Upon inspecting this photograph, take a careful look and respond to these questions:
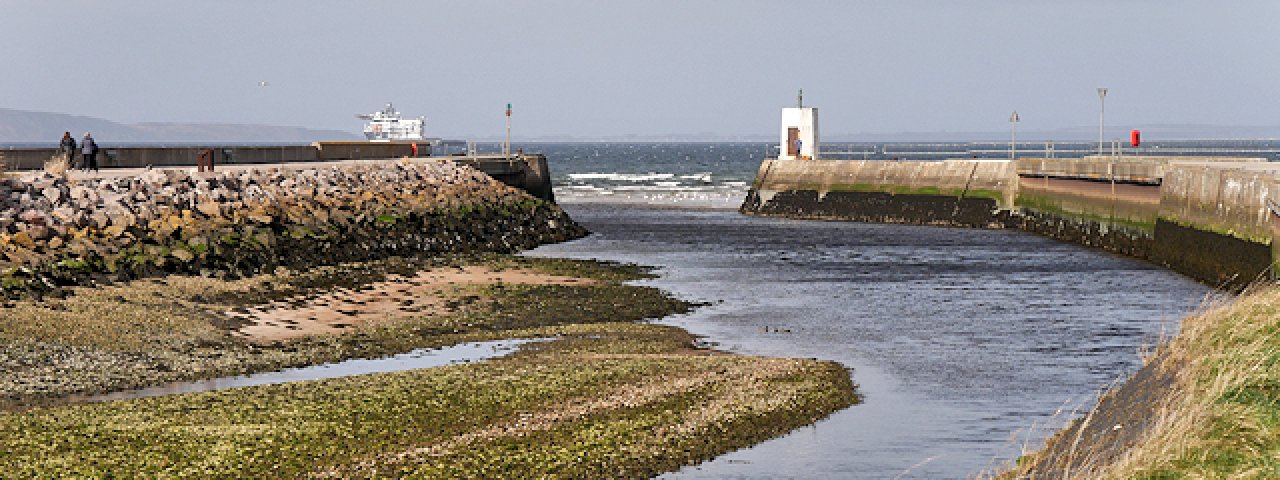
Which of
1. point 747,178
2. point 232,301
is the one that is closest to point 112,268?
point 232,301

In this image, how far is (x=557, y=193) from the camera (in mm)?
100312

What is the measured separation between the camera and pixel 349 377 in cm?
2128

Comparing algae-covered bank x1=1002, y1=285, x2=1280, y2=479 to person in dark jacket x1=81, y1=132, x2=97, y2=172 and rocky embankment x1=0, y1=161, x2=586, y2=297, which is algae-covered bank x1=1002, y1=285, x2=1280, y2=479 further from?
person in dark jacket x1=81, y1=132, x2=97, y2=172

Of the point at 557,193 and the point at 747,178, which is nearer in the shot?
the point at 557,193

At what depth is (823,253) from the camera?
50.2 meters

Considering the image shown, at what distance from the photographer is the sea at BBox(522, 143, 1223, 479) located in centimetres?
1784

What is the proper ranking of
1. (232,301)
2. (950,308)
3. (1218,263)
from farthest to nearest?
(1218,263) → (950,308) → (232,301)

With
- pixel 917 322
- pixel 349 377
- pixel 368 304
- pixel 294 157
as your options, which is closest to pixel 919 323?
pixel 917 322

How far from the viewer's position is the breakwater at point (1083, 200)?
120 ft

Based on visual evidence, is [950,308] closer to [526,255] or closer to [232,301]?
[232,301]

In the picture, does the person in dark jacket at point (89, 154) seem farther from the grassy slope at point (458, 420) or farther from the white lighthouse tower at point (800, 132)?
the white lighthouse tower at point (800, 132)

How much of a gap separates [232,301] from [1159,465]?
21.1 metres

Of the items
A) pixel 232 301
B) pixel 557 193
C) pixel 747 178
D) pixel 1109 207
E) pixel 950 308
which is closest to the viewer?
pixel 232 301

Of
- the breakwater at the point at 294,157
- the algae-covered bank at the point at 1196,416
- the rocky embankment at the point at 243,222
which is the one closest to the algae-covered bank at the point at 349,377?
the rocky embankment at the point at 243,222
